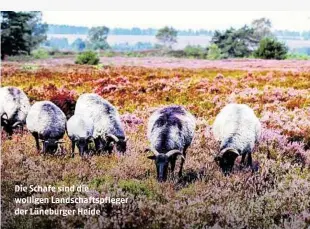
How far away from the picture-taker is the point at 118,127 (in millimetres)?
11672

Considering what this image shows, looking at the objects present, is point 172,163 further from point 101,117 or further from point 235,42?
point 235,42

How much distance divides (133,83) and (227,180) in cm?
317

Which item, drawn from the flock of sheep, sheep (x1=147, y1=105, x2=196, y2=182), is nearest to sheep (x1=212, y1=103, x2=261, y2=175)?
the flock of sheep

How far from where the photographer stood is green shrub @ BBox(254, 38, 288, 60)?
38.0 feet

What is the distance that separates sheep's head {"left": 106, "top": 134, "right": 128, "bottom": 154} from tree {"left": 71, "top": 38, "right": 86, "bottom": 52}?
170 cm

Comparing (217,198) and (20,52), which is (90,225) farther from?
(20,52)

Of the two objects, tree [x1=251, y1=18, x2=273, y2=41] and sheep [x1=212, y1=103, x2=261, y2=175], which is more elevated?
tree [x1=251, y1=18, x2=273, y2=41]

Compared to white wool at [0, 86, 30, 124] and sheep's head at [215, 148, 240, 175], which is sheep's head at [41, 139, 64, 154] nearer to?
white wool at [0, 86, 30, 124]

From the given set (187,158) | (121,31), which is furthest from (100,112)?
(187,158)

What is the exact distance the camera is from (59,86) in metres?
12.1

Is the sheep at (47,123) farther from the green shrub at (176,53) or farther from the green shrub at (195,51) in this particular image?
the green shrub at (195,51)

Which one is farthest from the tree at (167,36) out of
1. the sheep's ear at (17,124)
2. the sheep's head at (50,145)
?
the sheep's ear at (17,124)

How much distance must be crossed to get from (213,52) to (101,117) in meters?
2.47

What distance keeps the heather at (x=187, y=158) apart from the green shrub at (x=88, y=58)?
142mm
